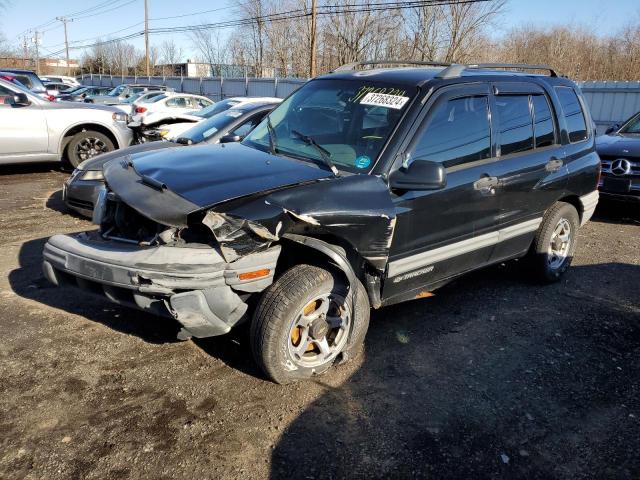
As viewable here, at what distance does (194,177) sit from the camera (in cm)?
325

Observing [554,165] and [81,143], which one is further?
[81,143]

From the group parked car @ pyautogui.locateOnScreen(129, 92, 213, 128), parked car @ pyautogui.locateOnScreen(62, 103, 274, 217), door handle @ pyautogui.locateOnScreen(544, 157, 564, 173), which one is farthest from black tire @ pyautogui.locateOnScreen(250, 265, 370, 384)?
parked car @ pyautogui.locateOnScreen(129, 92, 213, 128)

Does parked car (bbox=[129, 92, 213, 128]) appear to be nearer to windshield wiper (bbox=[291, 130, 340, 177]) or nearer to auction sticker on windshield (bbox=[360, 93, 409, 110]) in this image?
windshield wiper (bbox=[291, 130, 340, 177])

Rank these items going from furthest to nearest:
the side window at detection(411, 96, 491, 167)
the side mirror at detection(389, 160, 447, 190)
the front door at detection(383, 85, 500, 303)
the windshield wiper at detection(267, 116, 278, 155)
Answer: the windshield wiper at detection(267, 116, 278, 155), the side window at detection(411, 96, 491, 167), the front door at detection(383, 85, 500, 303), the side mirror at detection(389, 160, 447, 190)

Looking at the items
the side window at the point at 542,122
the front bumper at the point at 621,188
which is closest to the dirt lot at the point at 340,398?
the side window at the point at 542,122

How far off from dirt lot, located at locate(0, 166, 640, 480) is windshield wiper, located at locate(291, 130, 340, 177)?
4.37ft

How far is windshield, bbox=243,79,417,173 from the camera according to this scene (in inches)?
143

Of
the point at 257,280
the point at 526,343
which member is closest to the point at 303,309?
the point at 257,280

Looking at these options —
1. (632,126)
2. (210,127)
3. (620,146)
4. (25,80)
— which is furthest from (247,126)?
(25,80)

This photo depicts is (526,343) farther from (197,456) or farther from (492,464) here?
(197,456)

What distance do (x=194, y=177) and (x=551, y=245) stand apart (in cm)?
365

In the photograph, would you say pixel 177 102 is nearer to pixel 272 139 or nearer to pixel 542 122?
pixel 272 139

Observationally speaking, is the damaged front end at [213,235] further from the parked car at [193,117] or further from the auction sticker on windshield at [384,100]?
the parked car at [193,117]

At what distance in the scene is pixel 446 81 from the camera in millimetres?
3891
